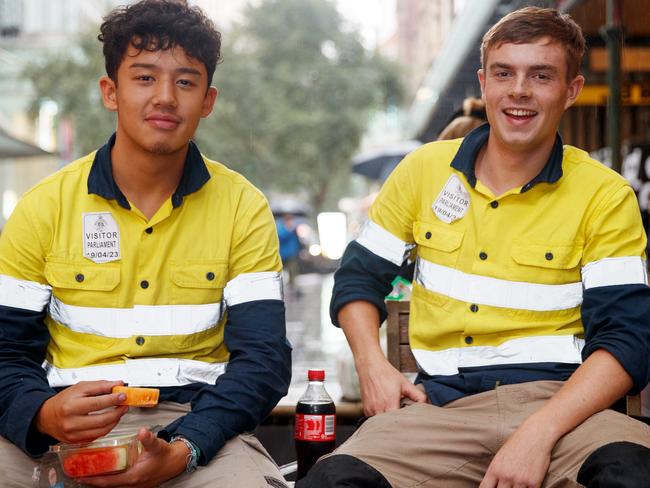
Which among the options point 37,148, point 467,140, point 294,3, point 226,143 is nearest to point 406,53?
point 294,3

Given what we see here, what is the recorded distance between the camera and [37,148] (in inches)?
485

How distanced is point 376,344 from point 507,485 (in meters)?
0.64

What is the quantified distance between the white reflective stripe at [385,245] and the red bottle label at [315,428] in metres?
0.57

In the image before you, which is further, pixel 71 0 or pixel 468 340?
pixel 71 0

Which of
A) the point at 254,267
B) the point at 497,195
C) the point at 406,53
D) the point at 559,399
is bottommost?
the point at 559,399

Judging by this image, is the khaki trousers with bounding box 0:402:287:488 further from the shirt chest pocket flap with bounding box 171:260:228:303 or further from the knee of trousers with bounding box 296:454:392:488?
the shirt chest pocket flap with bounding box 171:260:228:303

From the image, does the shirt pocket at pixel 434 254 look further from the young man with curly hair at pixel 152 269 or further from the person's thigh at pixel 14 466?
the person's thigh at pixel 14 466

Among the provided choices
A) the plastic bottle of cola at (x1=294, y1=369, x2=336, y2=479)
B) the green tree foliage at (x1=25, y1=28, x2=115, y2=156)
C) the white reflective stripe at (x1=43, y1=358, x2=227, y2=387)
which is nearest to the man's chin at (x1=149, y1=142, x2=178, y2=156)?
the white reflective stripe at (x1=43, y1=358, x2=227, y2=387)

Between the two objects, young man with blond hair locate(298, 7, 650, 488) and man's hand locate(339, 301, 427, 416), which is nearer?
young man with blond hair locate(298, 7, 650, 488)

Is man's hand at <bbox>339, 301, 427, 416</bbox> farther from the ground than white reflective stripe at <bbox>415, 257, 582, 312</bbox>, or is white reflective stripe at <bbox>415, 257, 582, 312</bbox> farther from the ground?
white reflective stripe at <bbox>415, 257, 582, 312</bbox>

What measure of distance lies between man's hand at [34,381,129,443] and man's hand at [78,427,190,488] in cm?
11

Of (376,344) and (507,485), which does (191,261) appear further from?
(507,485)

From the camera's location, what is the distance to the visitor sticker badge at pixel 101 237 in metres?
2.97

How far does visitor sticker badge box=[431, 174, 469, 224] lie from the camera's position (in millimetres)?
3102
